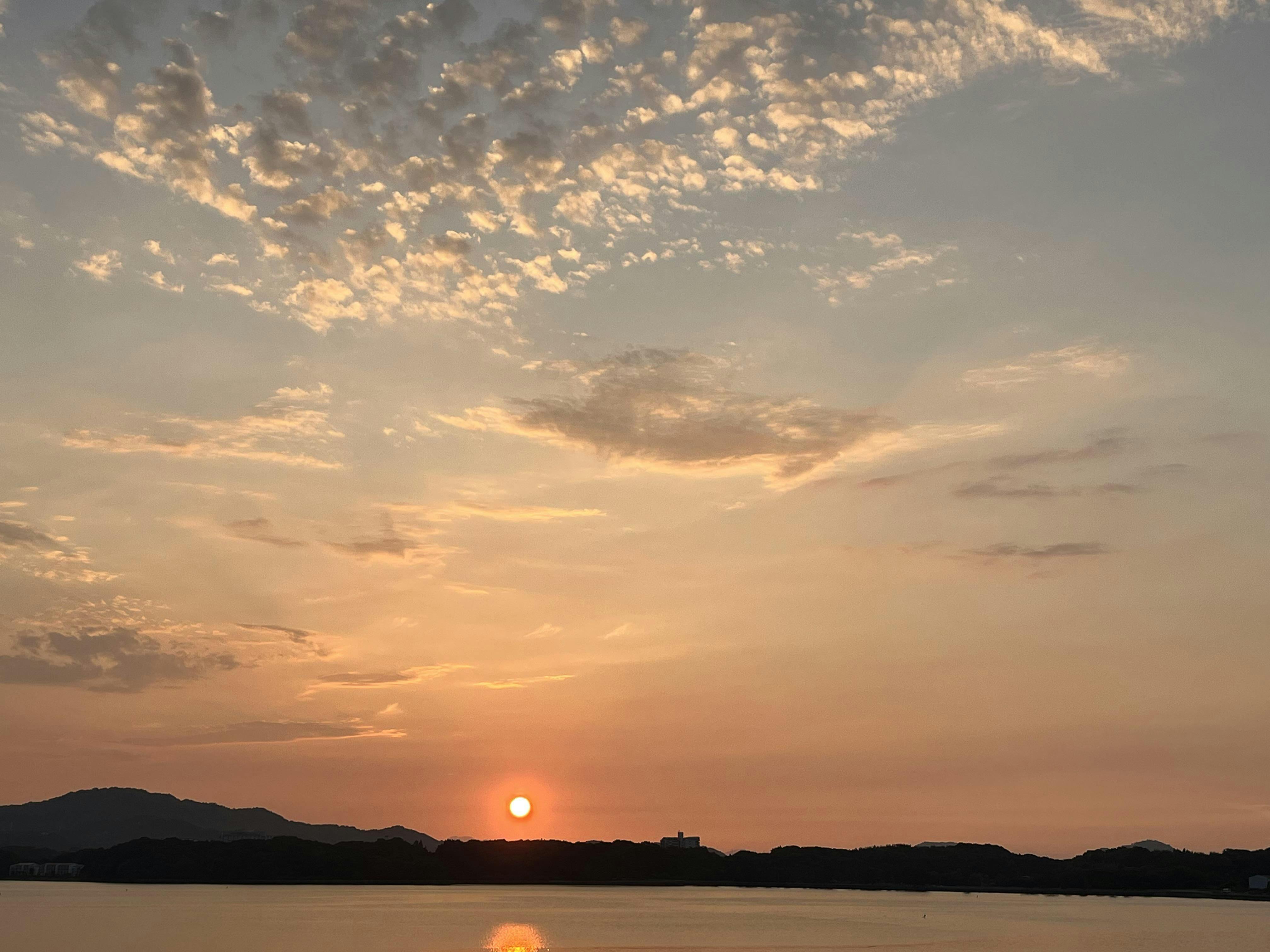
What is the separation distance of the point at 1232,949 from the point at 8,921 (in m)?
145

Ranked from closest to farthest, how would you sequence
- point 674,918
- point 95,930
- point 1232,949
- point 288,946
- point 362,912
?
point 288,946 < point 1232,949 < point 95,930 < point 674,918 < point 362,912

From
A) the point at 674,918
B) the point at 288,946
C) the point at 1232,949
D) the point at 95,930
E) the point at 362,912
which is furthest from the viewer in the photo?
the point at 362,912

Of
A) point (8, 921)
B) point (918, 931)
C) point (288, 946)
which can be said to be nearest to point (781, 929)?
point (918, 931)

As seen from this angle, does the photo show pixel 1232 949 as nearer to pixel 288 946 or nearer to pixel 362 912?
pixel 288 946

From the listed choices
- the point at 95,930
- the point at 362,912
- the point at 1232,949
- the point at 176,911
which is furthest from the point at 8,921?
the point at 1232,949

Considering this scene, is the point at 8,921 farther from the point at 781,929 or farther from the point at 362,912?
the point at 781,929

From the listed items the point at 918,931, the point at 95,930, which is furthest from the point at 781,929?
the point at 95,930

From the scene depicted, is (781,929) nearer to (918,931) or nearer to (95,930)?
(918,931)

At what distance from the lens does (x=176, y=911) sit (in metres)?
172

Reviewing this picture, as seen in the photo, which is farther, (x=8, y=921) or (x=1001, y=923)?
(x=1001, y=923)

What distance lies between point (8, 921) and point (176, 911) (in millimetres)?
32258

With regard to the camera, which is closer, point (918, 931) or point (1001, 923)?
point (918, 931)

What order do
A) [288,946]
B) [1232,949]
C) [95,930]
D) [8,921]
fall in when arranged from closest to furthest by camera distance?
[288,946]
[1232,949]
[95,930]
[8,921]

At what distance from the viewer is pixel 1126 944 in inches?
5089
